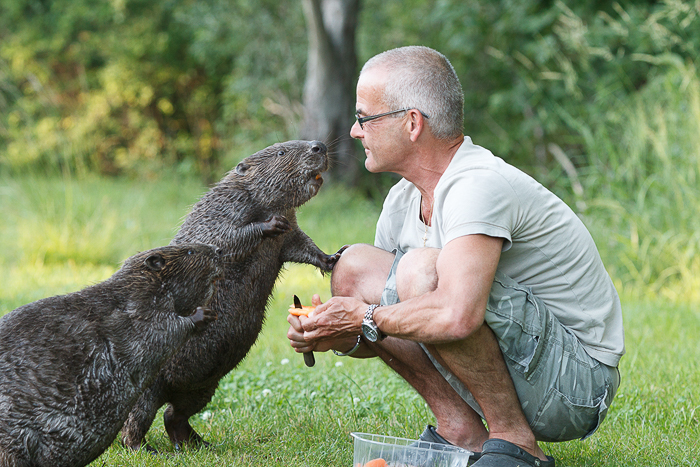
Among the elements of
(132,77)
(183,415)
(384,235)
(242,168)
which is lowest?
(132,77)

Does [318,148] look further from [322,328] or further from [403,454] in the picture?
[403,454]

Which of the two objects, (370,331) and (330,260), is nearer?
(370,331)

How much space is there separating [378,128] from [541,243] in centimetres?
88

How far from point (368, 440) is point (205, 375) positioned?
0.97m

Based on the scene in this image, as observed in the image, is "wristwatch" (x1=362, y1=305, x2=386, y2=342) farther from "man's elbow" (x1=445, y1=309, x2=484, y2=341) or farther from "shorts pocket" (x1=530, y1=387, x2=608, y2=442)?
"shorts pocket" (x1=530, y1=387, x2=608, y2=442)

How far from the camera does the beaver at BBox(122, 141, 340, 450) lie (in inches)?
133

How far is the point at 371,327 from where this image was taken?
114 inches

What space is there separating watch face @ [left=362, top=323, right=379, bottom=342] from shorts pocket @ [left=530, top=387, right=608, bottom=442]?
720mm

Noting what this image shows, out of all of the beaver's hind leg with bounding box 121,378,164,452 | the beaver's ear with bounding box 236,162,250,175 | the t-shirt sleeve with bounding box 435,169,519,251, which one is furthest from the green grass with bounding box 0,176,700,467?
the t-shirt sleeve with bounding box 435,169,519,251

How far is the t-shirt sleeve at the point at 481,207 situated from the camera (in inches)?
107

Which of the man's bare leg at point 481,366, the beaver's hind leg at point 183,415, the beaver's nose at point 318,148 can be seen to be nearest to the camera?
the man's bare leg at point 481,366

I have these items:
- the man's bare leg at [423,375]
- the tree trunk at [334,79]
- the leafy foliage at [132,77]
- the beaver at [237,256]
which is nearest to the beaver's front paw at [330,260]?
the beaver at [237,256]

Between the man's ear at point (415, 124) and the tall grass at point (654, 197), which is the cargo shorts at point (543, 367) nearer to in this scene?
the man's ear at point (415, 124)

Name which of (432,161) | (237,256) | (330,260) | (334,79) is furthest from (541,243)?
(334,79)
